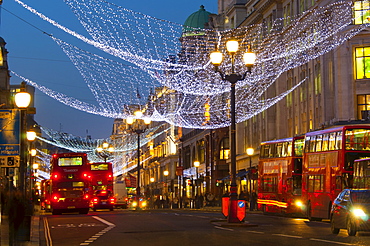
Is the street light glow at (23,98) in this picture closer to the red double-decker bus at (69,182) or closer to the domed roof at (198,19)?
the red double-decker bus at (69,182)

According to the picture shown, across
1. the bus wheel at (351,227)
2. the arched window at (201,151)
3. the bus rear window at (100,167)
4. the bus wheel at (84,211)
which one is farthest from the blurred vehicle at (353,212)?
the arched window at (201,151)

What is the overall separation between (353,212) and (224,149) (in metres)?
66.7

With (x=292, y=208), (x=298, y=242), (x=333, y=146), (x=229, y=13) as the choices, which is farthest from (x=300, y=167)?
(x=229, y=13)

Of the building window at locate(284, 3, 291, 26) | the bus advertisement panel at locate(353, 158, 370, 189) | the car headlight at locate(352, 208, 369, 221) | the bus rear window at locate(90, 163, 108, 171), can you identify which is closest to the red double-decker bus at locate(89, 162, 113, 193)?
the bus rear window at locate(90, 163, 108, 171)

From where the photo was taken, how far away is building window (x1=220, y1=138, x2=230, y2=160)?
3406 inches

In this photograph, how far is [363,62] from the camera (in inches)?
1917

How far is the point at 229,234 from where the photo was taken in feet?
70.5

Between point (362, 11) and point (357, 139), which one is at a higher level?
point (362, 11)

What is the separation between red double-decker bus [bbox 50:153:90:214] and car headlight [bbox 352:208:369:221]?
27.3m

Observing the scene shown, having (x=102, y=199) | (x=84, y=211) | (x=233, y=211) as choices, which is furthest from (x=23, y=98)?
(x=102, y=199)

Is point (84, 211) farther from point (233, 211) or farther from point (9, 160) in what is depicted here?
point (9, 160)

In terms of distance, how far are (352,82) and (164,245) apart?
3339 centimetres

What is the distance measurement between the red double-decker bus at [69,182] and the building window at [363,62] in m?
18.4

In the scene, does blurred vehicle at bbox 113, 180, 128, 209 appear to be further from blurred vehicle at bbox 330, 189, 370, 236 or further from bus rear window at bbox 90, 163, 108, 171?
blurred vehicle at bbox 330, 189, 370, 236
